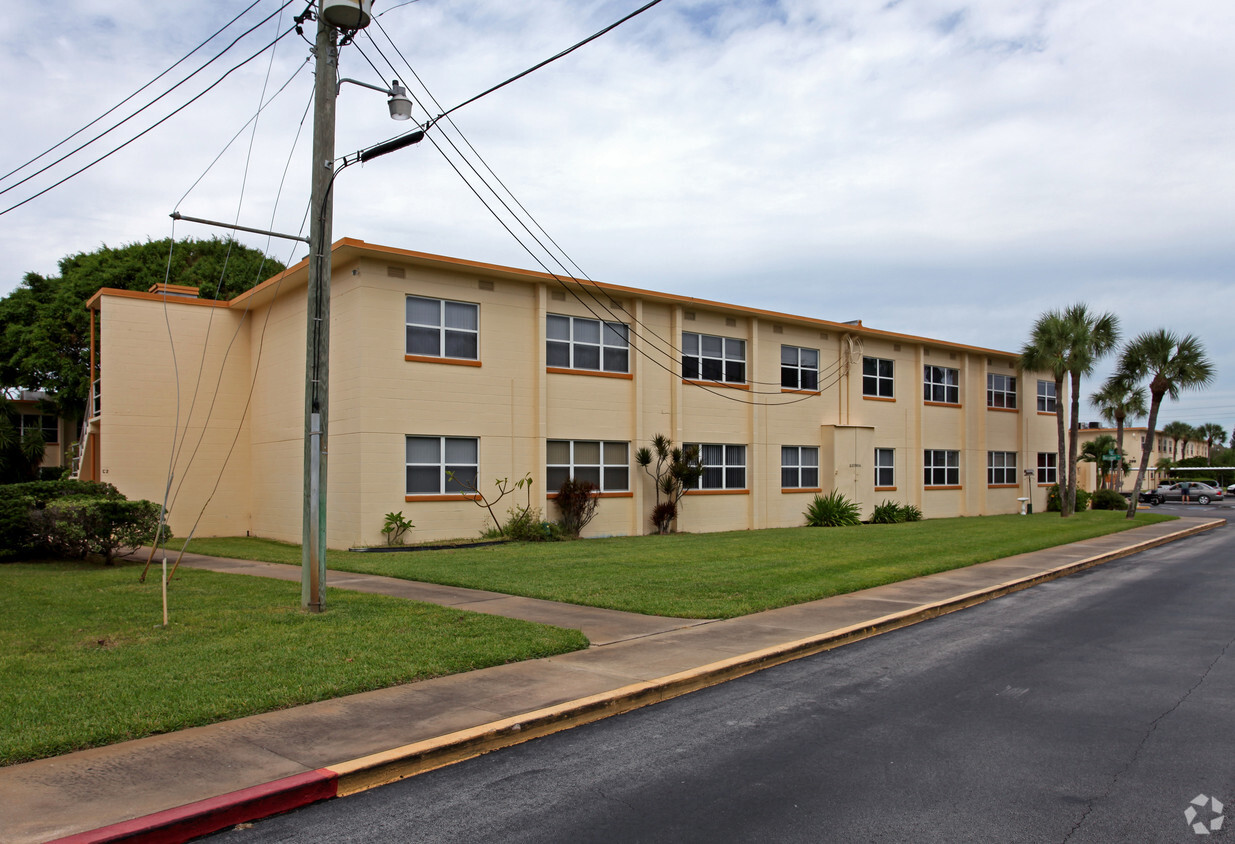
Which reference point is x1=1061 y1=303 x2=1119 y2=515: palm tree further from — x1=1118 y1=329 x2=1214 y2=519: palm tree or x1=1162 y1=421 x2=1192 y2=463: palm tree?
x1=1162 y1=421 x2=1192 y2=463: palm tree

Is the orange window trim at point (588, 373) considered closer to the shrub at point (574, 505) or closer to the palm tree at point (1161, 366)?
the shrub at point (574, 505)

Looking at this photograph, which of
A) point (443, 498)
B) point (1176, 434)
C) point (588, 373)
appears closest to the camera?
point (443, 498)

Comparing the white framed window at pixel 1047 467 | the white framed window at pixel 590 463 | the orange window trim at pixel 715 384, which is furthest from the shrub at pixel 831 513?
the white framed window at pixel 1047 467

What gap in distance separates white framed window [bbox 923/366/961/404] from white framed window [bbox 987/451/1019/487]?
3.54 meters

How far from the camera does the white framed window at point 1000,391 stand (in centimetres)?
3797

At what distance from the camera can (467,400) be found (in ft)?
69.0

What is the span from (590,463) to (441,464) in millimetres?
4383

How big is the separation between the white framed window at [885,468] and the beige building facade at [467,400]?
69 mm

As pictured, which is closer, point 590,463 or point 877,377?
point 590,463

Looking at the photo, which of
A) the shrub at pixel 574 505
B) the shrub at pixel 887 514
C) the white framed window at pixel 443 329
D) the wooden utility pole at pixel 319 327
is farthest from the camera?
the shrub at pixel 887 514

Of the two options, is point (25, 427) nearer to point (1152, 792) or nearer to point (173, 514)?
point (173, 514)

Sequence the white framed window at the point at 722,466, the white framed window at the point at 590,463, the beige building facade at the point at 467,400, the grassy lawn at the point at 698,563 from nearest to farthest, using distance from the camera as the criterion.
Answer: the grassy lawn at the point at 698,563, the beige building facade at the point at 467,400, the white framed window at the point at 590,463, the white framed window at the point at 722,466

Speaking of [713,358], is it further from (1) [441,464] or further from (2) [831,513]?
(1) [441,464]

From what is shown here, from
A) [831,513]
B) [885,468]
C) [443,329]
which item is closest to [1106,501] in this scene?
[885,468]
